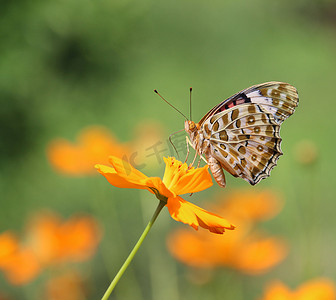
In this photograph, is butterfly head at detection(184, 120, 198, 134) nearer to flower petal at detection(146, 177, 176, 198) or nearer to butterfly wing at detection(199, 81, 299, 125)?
butterfly wing at detection(199, 81, 299, 125)

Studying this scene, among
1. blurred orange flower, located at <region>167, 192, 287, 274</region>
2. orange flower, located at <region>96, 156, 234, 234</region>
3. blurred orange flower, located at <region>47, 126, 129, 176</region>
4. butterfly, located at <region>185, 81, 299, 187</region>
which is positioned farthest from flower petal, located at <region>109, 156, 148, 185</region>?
blurred orange flower, located at <region>47, 126, 129, 176</region>

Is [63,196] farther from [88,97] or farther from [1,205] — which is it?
[88,97]

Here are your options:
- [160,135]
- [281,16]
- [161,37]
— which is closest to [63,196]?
[160,135]

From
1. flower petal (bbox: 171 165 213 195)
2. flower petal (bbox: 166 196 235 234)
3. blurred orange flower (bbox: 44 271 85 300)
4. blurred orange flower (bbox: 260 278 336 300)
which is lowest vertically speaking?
blurred orange flower (bbox: 44 271 85 300)

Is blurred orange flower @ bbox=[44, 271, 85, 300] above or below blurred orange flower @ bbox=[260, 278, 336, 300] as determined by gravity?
below

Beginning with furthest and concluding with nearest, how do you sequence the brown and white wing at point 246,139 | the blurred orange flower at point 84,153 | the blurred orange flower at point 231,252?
the blurred orange flower at point 84,153 < the blurred orange flower at point 231,252 < the brown and white wing at point 246,139

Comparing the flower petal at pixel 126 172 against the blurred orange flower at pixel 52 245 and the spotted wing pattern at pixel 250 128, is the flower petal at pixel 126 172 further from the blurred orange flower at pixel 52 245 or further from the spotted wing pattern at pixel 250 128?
the blurred orange flower at pixel 52 245

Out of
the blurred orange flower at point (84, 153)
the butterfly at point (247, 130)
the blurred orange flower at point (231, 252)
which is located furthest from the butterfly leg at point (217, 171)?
the blurred orange flower at point (84, 153)
